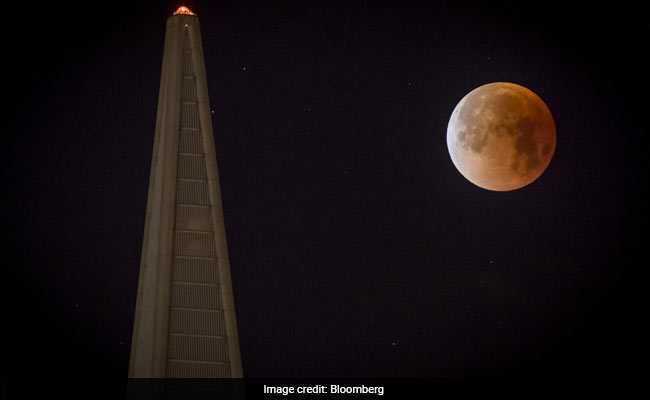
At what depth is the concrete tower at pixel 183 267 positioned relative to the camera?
14.6 meters

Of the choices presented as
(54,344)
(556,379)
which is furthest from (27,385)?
(556,379)

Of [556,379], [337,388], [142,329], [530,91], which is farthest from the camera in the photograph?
[556,379]

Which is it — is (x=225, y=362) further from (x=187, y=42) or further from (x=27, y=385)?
(x=27, y=385)

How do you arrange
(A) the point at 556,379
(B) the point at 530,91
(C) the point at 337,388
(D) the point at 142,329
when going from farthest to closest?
1. (A) the point at 556,379
2. (B) the point at 530,91
3. (C) the point at 337,388
4. (D) the point at 142,329

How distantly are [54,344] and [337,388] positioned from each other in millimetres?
6486

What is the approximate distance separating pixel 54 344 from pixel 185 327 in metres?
8.62

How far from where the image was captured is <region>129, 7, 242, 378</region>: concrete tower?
577 inches

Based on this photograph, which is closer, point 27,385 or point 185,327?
point 185,327

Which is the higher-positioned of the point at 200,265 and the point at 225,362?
the point at 200,265

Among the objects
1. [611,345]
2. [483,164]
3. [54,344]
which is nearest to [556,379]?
[611,345]

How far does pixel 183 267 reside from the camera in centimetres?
1480

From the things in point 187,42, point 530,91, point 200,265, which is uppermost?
point 530,91

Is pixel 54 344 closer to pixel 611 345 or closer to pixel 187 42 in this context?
pixel 187 42

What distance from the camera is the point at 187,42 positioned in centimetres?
1551
